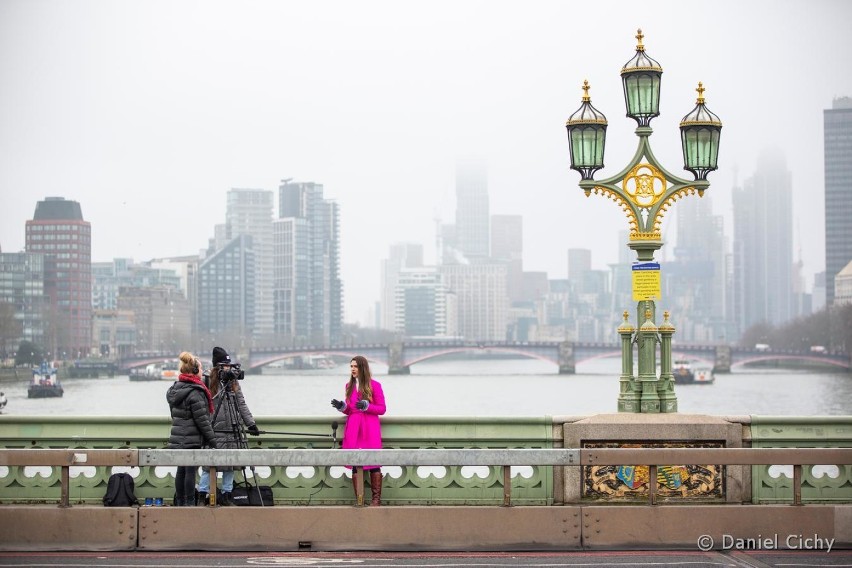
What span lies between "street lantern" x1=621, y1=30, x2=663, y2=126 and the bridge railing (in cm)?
520

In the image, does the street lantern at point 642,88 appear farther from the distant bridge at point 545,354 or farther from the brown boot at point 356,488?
the distant bridge at point 545,354

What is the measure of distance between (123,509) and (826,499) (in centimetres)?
671

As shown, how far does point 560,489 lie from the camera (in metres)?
12.9

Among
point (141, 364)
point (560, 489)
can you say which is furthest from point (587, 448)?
point (141, 364)

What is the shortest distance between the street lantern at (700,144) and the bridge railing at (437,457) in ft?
16.0

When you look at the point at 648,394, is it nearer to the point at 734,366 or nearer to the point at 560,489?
the point at 560,489

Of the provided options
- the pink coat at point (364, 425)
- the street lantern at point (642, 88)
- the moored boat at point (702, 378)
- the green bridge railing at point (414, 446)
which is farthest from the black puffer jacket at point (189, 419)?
the moored boat at point (702, 378)

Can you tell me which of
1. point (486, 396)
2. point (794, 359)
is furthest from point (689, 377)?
point (794, 359)

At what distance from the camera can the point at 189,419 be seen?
42.4 feet

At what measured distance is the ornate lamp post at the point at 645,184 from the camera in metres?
14.8

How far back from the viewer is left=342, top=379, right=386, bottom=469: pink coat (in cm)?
1285

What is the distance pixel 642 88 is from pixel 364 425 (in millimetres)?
5958

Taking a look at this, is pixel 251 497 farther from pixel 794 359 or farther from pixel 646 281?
pixel 794 359

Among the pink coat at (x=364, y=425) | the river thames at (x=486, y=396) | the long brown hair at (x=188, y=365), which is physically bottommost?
the river thames at (x=486, y=396)
